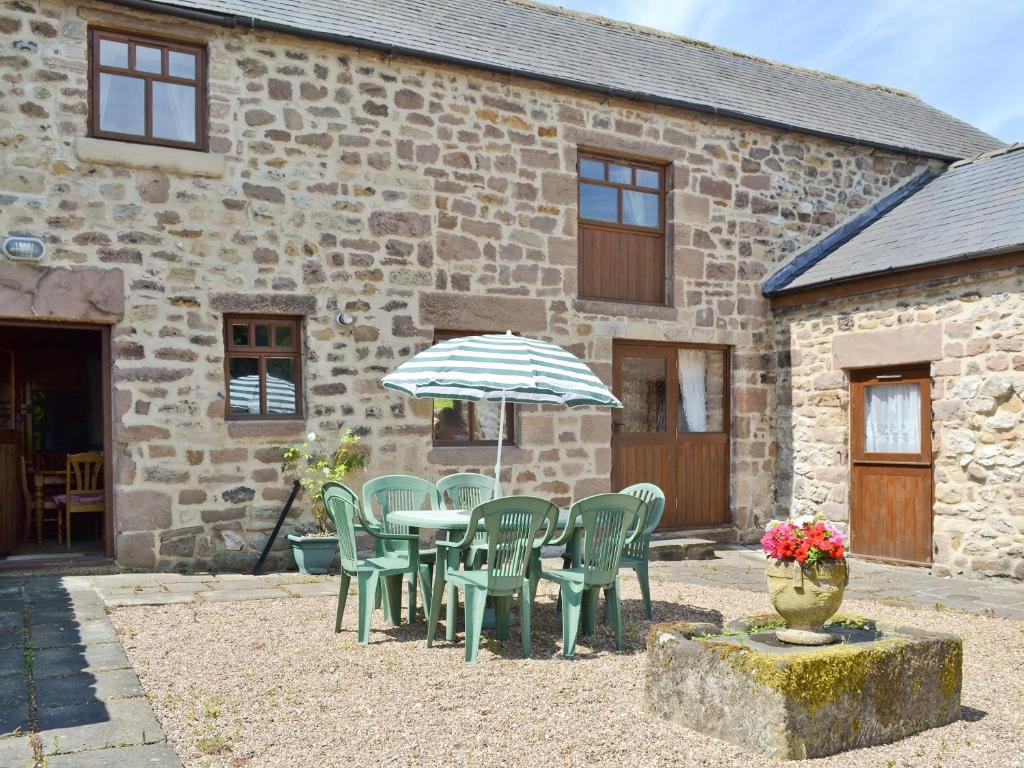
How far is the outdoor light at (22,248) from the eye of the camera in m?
7.05

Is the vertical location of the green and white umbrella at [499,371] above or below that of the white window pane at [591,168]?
below

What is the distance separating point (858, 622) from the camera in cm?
428

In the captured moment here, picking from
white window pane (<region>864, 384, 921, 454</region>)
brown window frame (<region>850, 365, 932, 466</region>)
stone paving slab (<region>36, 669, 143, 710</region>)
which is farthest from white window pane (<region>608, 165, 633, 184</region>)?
stone paving slab (<region>36, 669, 143, 710</region>)

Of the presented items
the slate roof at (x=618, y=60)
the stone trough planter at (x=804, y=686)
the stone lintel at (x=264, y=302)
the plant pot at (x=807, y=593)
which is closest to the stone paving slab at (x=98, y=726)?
the stone trough planter at (x=804, y=686)

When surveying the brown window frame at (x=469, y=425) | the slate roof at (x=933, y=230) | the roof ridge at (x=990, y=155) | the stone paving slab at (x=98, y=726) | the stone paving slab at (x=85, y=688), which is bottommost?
the stone paving slab at (x=85, y=688)

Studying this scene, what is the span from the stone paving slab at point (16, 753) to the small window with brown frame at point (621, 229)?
6967 mm

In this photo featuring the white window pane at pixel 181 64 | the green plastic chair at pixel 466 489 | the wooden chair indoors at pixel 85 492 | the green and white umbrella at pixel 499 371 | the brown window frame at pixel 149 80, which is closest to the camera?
the green and white umbrella at pixel 499 371

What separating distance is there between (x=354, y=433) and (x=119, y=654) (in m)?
3.57

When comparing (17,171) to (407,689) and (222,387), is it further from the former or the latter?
(407,689)

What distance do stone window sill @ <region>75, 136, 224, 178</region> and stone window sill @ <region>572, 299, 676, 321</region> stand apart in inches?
145

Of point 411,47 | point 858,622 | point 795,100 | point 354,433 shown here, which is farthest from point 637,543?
point 795,100

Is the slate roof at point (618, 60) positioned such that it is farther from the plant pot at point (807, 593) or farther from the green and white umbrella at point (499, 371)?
the plant pot at point (807, 593)

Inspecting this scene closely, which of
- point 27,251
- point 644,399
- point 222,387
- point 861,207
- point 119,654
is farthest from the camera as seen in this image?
point 861,207

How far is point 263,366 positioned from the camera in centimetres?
807
